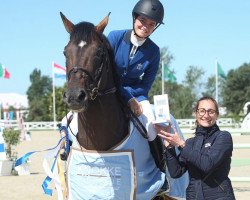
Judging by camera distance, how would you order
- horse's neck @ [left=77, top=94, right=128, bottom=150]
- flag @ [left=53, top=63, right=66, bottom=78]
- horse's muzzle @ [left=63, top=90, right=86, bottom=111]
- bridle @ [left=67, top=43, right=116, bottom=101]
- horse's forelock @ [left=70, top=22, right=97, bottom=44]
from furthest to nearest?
flag @ [left=53, top=63, right=66, bottom=78]
horse's neck @ [left=77, top=94, right=128, bottom=150]
horse's forelock @ [left=70, top=22, right=97, bottom=44]
bridle @ [left=67, top=43, right=116, bottom=101]
horse's muzzle @ [left=63, top=90, right=86, bottom=111]

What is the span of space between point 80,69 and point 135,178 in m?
1.22

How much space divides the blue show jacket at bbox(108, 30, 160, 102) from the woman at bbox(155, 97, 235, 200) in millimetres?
663

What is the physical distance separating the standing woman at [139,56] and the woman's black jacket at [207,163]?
1.53 feet

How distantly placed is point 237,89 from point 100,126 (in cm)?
7195

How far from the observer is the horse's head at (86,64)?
3.90 meters

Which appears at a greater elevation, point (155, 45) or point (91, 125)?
point (155, 45)

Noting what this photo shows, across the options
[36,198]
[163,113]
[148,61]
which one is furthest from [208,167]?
[36,198]

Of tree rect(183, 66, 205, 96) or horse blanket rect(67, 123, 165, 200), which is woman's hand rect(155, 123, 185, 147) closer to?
horse blanket rect(67, 123, 165, 200)

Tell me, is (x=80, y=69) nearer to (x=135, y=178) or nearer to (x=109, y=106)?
(x=109, y=106)

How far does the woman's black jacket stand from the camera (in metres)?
4.30

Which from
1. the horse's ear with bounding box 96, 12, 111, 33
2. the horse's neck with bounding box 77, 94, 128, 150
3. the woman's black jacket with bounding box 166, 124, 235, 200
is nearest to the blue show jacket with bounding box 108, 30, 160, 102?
the horse's neck with bounding box 77, 94, 128, 150

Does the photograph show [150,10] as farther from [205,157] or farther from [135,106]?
[205,157]

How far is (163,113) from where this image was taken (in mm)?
4652

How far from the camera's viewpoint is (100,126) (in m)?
4.51
